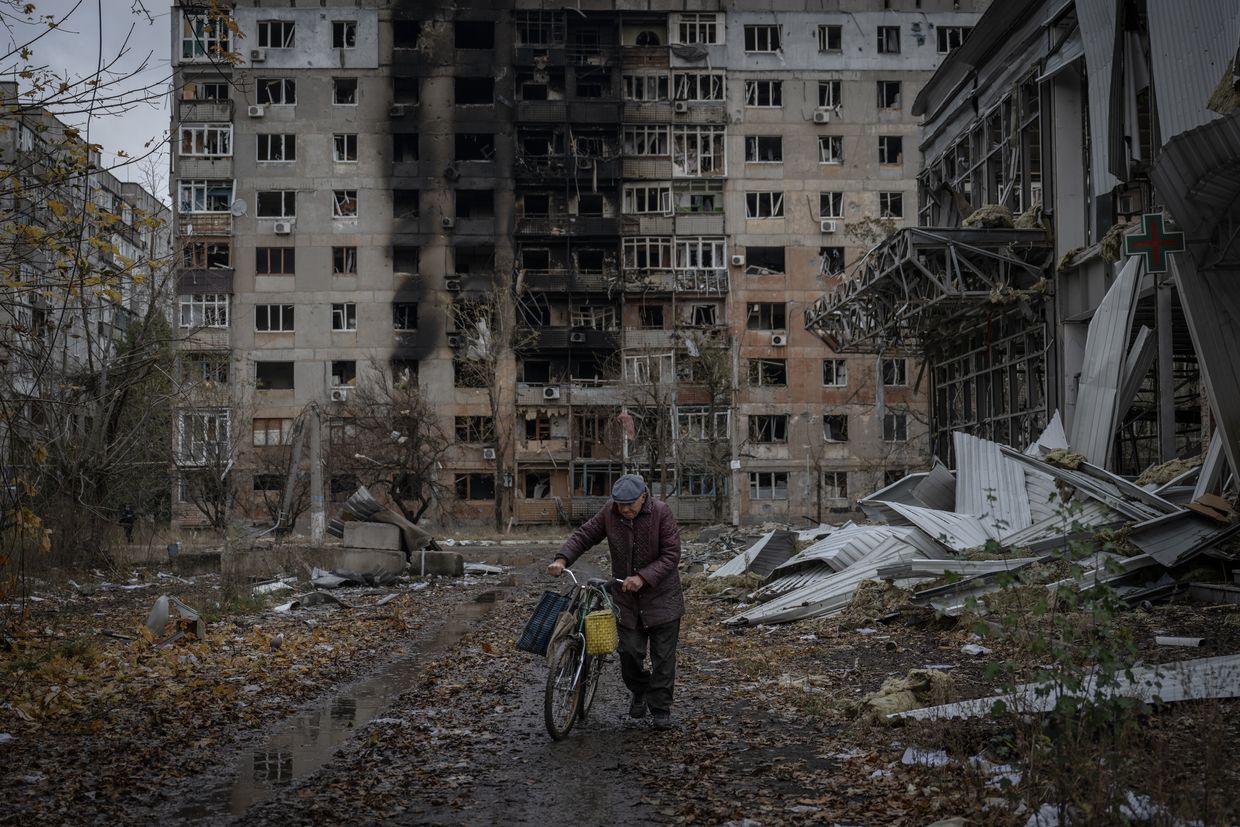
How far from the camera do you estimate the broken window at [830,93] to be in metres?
59.5

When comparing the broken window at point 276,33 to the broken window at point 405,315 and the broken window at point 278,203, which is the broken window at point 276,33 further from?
the broken window at point 405,315

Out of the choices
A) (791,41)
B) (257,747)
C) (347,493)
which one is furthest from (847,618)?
(791,41)

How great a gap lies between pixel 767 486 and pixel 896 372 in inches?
Answer: 347

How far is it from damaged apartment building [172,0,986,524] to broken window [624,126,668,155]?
4.5 inches

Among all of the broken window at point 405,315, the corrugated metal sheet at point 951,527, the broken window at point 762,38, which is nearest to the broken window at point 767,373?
the broken window at point 762,38

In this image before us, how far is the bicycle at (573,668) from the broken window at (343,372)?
5081cm

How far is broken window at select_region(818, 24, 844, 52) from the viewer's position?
5950 centimetres

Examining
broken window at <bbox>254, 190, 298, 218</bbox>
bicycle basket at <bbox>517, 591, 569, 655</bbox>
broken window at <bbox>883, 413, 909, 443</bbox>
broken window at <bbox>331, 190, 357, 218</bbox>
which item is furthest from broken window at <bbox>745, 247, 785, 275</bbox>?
bicycle basket at <bbox>517, 591, 569, 655</bbox>

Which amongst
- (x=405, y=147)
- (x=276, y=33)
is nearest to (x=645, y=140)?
(x=405, y=147)

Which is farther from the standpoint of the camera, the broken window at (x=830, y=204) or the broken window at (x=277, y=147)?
the broken window at (x=830, y=204)

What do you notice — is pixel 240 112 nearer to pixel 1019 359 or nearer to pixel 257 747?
pixel 1019 359

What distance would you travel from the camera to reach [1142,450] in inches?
958

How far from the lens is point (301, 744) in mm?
8484

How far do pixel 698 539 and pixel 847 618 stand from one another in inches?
979
